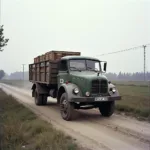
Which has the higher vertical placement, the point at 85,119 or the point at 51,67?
the point at 51,67

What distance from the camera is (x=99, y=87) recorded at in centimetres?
984

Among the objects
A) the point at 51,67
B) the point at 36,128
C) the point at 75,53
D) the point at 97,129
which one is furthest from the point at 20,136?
the point at 75,53

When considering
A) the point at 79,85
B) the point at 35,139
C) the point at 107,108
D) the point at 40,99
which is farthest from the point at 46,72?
the point at 35,139

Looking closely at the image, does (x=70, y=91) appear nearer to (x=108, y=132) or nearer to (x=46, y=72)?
(x=108, y=132)

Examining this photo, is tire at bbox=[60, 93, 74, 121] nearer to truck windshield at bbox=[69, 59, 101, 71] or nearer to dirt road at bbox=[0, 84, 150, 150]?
dirt road at bbox=[0, 84, 150, 150]

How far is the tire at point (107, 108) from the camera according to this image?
10695 mm

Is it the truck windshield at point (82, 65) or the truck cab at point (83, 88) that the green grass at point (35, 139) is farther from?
the truck windshield at point (82, 65)

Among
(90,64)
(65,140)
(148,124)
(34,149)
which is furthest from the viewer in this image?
(90,64)

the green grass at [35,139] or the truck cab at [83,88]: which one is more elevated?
the truck cab at [83,88]

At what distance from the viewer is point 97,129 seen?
829 centimetres

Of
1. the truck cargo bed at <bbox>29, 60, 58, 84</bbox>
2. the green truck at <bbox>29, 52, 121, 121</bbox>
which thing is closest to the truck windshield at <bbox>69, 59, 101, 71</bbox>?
the green truck at <bbox>29, 52, 121, 121</bbox>

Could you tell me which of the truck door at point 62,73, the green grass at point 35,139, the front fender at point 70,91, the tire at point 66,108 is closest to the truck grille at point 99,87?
the front fender at point 70,91

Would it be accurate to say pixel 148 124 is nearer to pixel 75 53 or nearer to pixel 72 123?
pixel 72 123

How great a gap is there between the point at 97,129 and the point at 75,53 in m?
6.16
